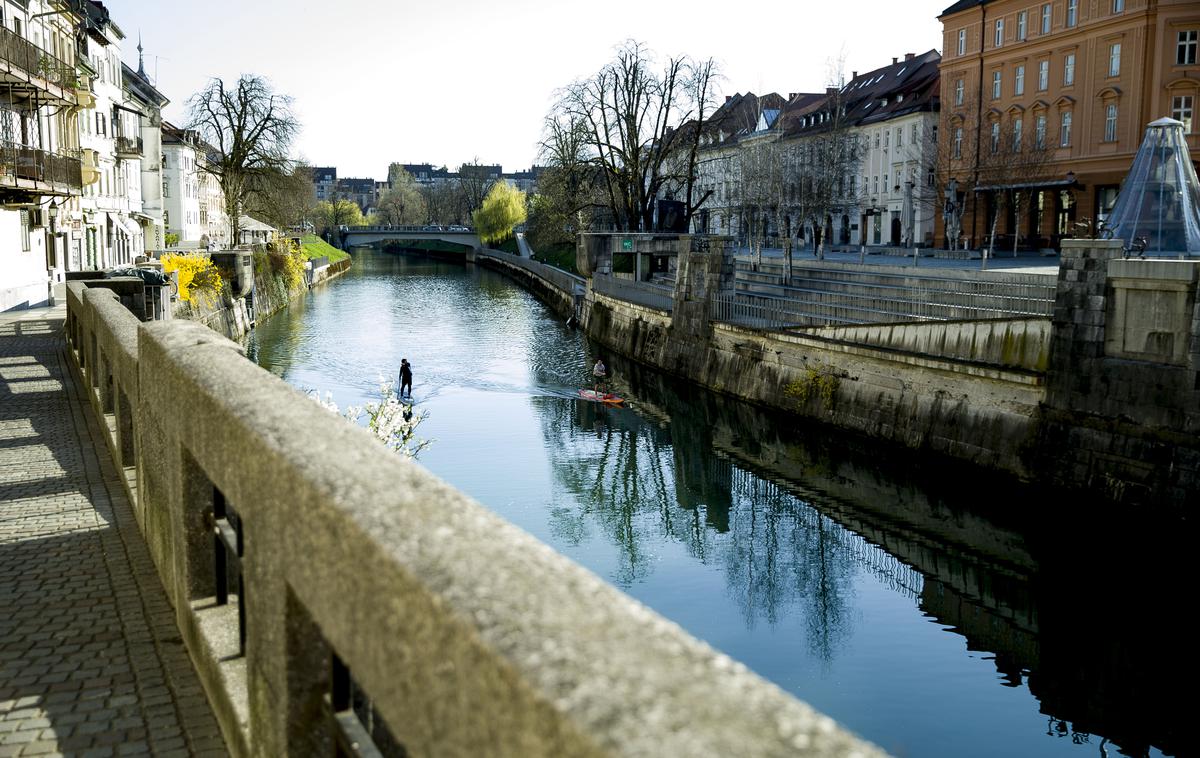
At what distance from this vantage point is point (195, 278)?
37719 millimetres

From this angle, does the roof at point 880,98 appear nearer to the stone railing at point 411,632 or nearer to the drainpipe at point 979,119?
the drainpipe at point 979,119

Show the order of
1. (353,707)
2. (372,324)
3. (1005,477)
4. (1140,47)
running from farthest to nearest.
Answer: (372,324) < (1140,47) < (1005,477) < (353,707)

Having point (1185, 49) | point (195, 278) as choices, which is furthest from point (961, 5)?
point (195, 278)

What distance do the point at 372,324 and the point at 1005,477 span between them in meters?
35.9

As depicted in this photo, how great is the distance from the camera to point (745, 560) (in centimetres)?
1886

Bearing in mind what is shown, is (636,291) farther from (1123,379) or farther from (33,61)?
(1123,379)

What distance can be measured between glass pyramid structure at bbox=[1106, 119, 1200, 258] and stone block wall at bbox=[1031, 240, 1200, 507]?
3369mm

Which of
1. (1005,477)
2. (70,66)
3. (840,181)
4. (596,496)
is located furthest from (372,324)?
(1005,477)

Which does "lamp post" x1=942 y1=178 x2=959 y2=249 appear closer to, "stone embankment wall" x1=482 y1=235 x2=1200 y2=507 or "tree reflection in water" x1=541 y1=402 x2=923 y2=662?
"stone embankment wall" x1=482 y1=235 x2=1200 y2=507

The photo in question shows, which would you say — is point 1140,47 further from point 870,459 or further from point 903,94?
point 870,459

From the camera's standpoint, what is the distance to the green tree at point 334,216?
142250 millimetres

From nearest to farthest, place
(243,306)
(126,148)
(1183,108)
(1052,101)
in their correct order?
(1183,108) → (243,306) → (1052,101) → (126,148)

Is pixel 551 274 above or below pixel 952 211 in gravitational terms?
below

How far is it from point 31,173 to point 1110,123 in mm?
41522
